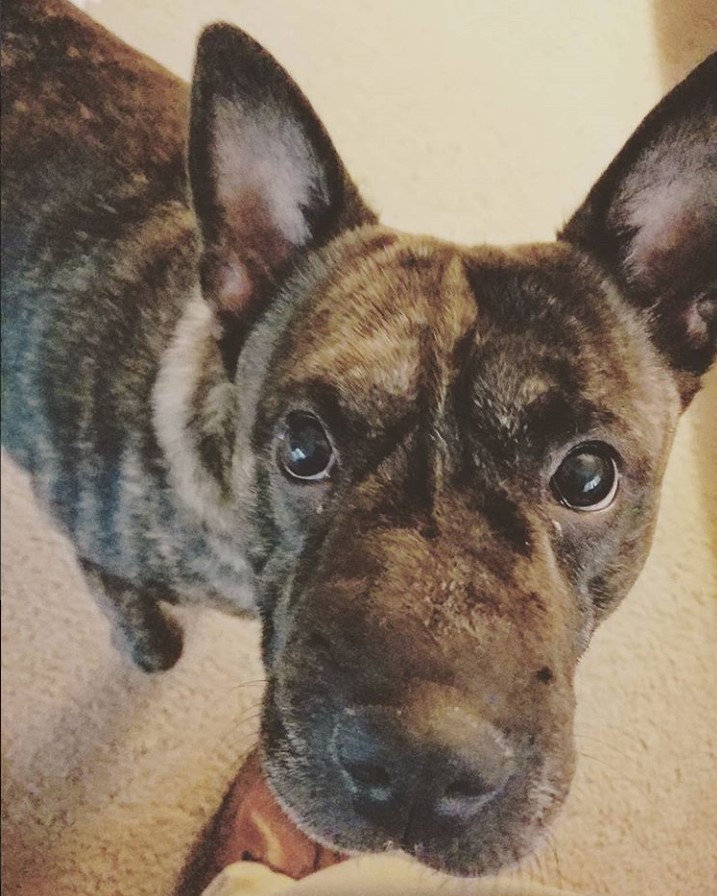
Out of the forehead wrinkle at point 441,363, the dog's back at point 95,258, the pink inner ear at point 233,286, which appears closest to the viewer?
the forehead wrinkle at point 441,363

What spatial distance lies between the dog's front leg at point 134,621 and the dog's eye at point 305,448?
1.95 ft

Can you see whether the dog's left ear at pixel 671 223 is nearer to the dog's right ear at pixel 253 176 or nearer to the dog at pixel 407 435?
the dog at pixel 407 435

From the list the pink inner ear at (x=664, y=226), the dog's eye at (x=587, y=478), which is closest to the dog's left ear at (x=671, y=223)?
the pink inner ear at (x=664, y=226)

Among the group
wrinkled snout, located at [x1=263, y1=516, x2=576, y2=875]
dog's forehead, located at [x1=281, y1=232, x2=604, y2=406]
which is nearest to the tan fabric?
wrinkled snout, located at [x1=263, y1=516, x2=576, y2=875]

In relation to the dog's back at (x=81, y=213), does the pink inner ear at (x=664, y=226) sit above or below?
above

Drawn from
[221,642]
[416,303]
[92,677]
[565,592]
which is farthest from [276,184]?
[92,677]

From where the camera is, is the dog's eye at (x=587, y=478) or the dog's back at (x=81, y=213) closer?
the dog's eye at (x=587, y=478)

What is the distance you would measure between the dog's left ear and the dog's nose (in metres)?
0.51

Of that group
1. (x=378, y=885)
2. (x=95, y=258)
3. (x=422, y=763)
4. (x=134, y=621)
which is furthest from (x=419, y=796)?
(x=95, y=258)

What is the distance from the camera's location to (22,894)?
1191 mm

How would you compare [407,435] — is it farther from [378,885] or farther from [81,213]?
[81,213]

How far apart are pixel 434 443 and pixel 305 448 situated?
163mm

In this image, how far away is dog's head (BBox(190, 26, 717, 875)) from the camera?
2.58 feet

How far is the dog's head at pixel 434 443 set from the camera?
79 centimetres
